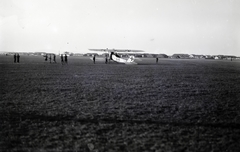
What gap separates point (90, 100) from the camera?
12.5 m

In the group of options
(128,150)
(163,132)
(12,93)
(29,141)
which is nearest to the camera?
(128,150)

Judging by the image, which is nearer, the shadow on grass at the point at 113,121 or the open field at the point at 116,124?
the open field at the point at 116,124

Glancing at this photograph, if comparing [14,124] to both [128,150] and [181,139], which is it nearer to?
[128,150]

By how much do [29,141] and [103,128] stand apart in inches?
89.5

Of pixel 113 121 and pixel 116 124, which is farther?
pixel 113 121

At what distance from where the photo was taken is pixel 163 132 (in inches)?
289

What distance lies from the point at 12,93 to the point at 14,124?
263 inches

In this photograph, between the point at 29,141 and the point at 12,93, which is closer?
the point at 29,141

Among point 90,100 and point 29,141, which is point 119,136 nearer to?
point 29,141

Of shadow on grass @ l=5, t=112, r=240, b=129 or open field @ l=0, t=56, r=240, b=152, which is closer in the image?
open field @ l=0, t=56, r=240, b=152

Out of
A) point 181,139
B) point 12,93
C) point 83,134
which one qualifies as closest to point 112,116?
point 83,134

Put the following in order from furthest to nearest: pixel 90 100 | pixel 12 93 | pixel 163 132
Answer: pixel 12 93 < pixel 90 100 < pixel 163 132

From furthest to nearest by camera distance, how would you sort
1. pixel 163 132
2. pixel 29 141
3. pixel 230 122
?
pixel 230 122
pixel 163 132
pixel 29 141

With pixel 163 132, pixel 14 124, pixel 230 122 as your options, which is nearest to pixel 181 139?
pixel 163 132
